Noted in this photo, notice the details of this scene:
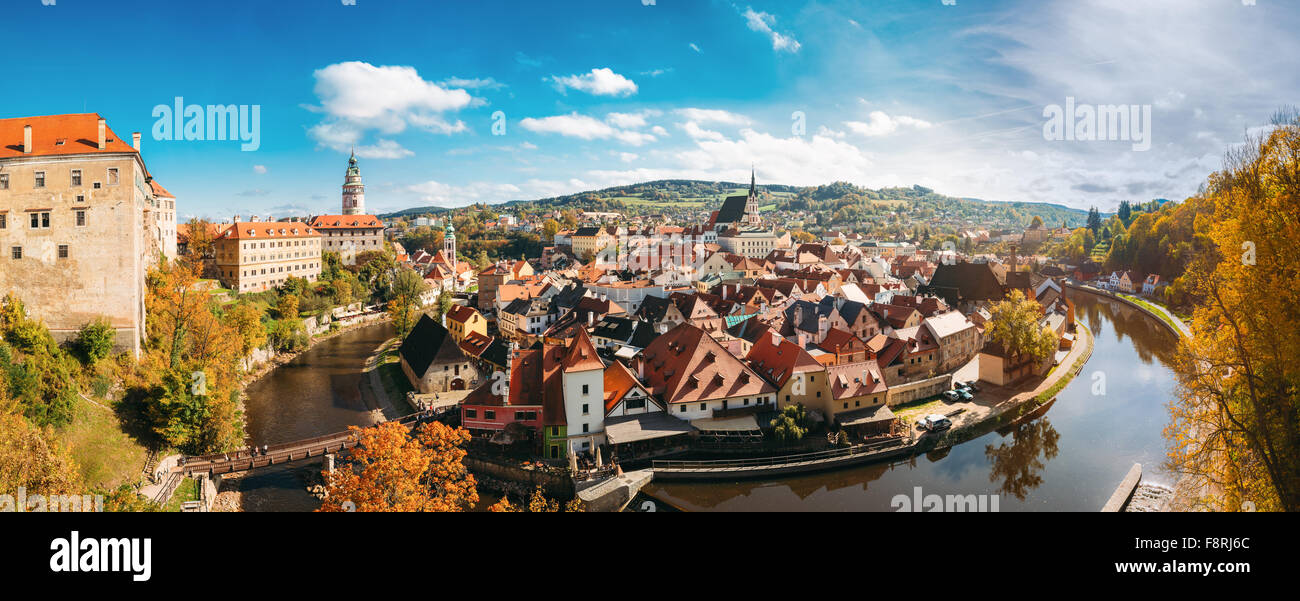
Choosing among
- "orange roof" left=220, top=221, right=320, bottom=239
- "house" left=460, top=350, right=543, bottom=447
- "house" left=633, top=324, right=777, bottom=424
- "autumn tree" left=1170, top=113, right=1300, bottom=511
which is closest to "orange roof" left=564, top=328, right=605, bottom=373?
"house" left=460, top=350, right=543, bottom=447

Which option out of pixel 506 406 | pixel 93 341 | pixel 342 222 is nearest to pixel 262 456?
pixel 93 341

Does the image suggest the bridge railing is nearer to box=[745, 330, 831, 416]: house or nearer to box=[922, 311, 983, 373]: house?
box=[745, 330, 831, 416]: house

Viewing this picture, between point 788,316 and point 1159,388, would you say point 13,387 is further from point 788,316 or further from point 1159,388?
point 1159,388

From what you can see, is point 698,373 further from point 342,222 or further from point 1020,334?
point 342,222

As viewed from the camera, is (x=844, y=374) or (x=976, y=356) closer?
(x=844, y=374)
